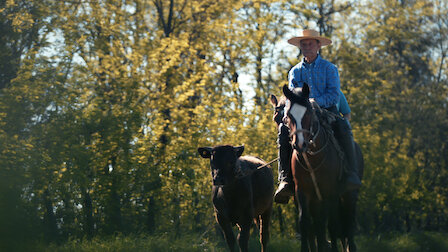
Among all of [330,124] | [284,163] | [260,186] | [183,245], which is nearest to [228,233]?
[260,186]

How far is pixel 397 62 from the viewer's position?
1382 inches

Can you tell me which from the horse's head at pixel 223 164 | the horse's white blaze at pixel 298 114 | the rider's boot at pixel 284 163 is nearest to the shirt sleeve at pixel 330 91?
the rider's boot at pixel 284 163

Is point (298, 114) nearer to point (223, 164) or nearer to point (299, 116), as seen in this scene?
point (299, 116)

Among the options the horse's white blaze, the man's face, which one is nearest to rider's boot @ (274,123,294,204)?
the horse's white blaze

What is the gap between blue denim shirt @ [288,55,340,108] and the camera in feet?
32.4

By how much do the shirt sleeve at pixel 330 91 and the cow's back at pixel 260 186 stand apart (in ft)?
8.03

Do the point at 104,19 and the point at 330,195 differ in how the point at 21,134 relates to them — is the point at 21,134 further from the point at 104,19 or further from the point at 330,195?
the point at 330,195

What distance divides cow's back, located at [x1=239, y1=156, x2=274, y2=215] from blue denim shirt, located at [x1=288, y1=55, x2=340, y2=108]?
2.38 meters

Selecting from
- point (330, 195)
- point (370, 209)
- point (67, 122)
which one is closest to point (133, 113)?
point (67, 122)

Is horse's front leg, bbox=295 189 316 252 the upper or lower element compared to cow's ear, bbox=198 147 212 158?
lower

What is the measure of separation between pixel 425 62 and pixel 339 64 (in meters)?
6.91

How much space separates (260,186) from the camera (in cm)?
1218

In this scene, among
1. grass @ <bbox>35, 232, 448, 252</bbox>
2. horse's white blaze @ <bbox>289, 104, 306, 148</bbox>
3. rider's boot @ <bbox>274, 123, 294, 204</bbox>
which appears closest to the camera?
horse's white blaze @ <bbox>289, 104, 306, 148</bbox>

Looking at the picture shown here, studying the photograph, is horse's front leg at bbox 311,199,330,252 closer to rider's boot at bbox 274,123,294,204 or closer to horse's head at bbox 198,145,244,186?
rider's boot at bbox 274,123,294,204
